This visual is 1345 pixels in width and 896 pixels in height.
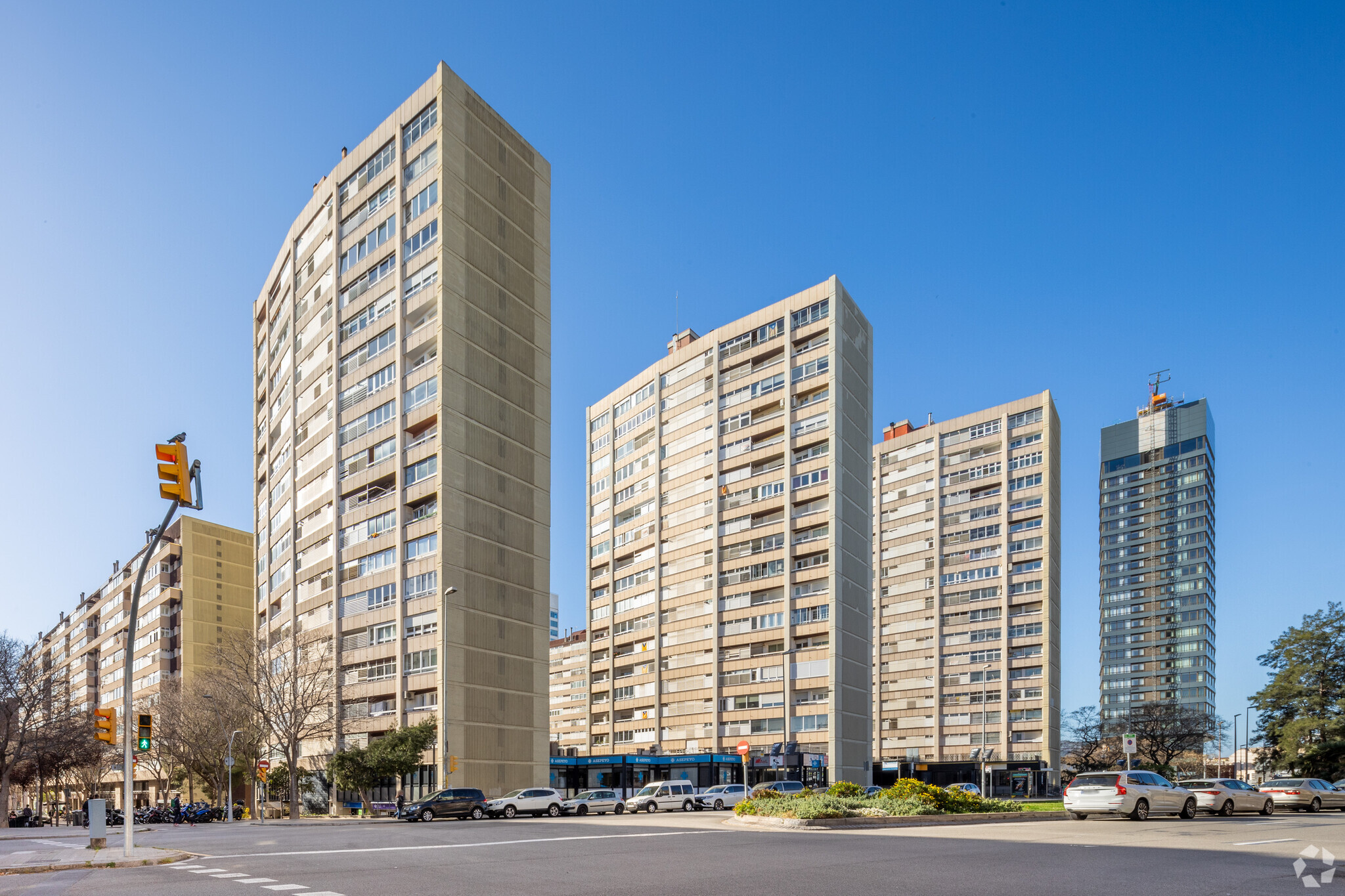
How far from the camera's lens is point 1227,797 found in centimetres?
3278

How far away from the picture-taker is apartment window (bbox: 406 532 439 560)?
67.3 meters

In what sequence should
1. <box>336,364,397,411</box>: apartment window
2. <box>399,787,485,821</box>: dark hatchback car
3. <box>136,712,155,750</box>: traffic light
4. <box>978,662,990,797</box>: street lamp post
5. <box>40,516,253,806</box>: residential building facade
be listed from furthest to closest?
<box>40,516,253,806</box>: residential building facade, <box>978,662,990,797</box>: street lamp post, <box>336,364,397,411</box>: apartment window, <box>399,787,485,821</box>: dark hatchback car, <box>136,712,155,750</box>: traffic light

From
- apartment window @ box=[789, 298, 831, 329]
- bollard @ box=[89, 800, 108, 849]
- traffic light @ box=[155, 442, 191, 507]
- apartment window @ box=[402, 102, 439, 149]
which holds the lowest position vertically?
bollard @ box=[89, 800, 108, 849]

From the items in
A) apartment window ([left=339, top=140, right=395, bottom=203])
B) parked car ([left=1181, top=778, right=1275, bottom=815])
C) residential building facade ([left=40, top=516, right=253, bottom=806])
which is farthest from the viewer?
residential building facade ([left=40, top=516, right=253, bottom=806])

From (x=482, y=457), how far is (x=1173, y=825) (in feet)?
176

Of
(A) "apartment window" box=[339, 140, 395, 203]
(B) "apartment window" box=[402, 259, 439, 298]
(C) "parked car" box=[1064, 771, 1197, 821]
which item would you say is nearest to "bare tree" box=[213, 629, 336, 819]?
(B) "apartment window" box=[402, 259, 439, 298]

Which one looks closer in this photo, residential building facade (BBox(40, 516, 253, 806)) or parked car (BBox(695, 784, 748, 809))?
parked car (BBox(695, 784, 748, 809))

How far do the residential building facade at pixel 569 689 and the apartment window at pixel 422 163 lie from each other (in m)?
113

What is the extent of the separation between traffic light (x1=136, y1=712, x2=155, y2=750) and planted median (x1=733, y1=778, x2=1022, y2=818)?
53.9 ft

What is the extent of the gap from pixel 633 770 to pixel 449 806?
3591 centimetres

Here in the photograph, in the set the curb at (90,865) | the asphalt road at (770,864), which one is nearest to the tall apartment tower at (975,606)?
the asphalt road at (770,864)

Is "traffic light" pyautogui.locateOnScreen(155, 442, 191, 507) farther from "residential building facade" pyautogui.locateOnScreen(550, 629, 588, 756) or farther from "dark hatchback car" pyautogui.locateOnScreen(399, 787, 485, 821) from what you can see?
"residential building facade" pyautogui.locateOnScreen(550, 629, 588, 756)

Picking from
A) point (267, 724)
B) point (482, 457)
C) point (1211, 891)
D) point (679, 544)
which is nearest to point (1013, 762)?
point (679, 544)

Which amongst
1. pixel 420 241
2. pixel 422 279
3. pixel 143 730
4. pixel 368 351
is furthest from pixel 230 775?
pixel 143 730
